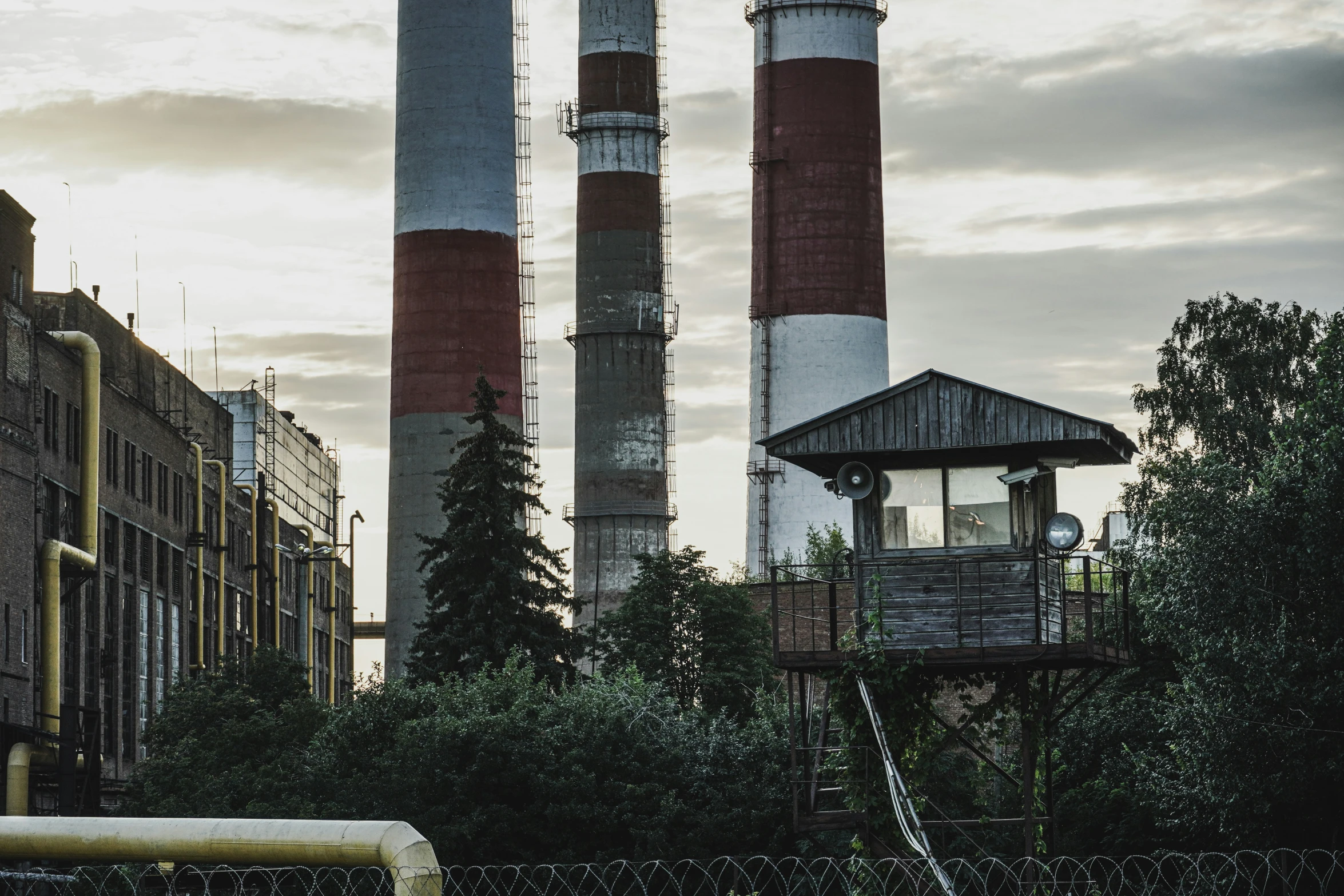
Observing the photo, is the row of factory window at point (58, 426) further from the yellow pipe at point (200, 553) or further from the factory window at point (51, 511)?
the yellow pipe at point (200, 553)

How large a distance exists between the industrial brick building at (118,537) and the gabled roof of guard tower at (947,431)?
770 inches

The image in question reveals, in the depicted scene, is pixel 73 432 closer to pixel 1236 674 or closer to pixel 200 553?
pixel 200 553

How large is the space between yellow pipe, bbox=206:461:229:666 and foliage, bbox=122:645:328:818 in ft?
38.1

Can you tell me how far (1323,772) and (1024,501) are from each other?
25.9 ft

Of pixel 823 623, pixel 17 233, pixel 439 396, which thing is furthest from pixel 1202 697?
pixel 439 396

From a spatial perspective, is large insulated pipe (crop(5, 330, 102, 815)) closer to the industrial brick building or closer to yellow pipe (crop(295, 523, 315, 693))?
the industrial brick building

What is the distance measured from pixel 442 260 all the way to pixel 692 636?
16729 mm

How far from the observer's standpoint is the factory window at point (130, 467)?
53406 mm

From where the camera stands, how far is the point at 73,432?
46312 mm

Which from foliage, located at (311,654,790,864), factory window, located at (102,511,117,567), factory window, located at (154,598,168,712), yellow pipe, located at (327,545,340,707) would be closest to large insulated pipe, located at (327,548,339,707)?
yellow pipe, located at (327,545,340,707)

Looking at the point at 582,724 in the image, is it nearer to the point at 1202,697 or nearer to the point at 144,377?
the point at 1202,697

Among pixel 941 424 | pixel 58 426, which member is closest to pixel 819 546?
pixel 58 426

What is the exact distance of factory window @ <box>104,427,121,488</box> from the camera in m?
51.4

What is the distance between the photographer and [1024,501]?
26172 mm
